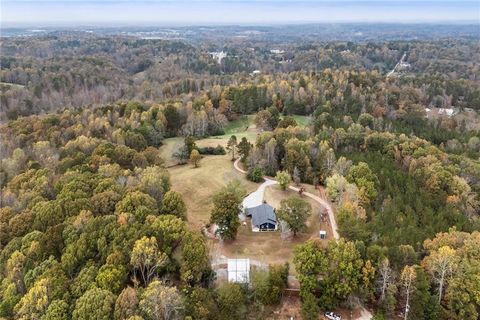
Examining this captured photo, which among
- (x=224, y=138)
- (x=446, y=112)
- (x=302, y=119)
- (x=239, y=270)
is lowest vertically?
(x=446, y=112)

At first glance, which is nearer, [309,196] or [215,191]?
[309,196]

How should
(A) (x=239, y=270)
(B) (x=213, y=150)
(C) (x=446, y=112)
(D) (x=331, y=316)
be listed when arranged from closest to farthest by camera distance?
(D) (x=331, y=316) → (A) (x=239, y=270) → (B) (x=213, y=150) → (C) (x=446, y=112)

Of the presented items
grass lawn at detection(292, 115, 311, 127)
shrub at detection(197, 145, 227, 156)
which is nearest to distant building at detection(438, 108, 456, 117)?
grass lawn at detection(292, 115, 311, 127)

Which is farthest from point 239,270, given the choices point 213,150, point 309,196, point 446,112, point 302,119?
point 446,112

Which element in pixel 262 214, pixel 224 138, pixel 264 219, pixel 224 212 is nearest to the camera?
pixel 224 212

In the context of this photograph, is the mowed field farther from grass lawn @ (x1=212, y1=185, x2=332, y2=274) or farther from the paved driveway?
the paved driveway

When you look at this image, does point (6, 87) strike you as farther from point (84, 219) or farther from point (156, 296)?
point (156, 296)

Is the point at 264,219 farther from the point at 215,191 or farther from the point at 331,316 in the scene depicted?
the point at 331,316
